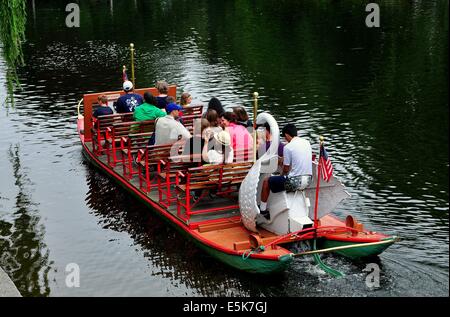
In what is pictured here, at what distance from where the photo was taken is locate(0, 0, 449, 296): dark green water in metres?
16.2

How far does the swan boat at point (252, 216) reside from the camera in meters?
15.7

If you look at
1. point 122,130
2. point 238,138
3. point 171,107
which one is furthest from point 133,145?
point 238,138

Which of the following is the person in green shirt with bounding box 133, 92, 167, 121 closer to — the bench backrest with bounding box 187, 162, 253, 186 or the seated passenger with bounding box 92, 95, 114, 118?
the seated passenger with bounding box 92, 95, 114, 118

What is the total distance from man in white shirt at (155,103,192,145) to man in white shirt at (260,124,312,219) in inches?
153

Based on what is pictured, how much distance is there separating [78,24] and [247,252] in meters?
42.3

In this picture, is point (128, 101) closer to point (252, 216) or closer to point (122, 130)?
point (122, 130)

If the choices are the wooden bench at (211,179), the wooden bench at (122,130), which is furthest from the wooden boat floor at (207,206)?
the wooden bench at (122,130)

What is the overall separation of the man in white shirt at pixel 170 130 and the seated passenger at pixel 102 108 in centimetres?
343

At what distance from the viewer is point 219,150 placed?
1772cm

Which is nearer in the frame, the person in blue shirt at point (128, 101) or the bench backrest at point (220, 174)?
the bench backrest at point (220, 174)

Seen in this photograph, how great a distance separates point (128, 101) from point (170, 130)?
3.59m

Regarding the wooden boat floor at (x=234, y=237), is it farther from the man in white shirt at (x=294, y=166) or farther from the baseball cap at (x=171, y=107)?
the baseball cap at (x=171, y=107)

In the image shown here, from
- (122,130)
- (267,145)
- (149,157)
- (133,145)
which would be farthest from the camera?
(122,130)

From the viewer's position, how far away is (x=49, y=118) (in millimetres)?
30516
